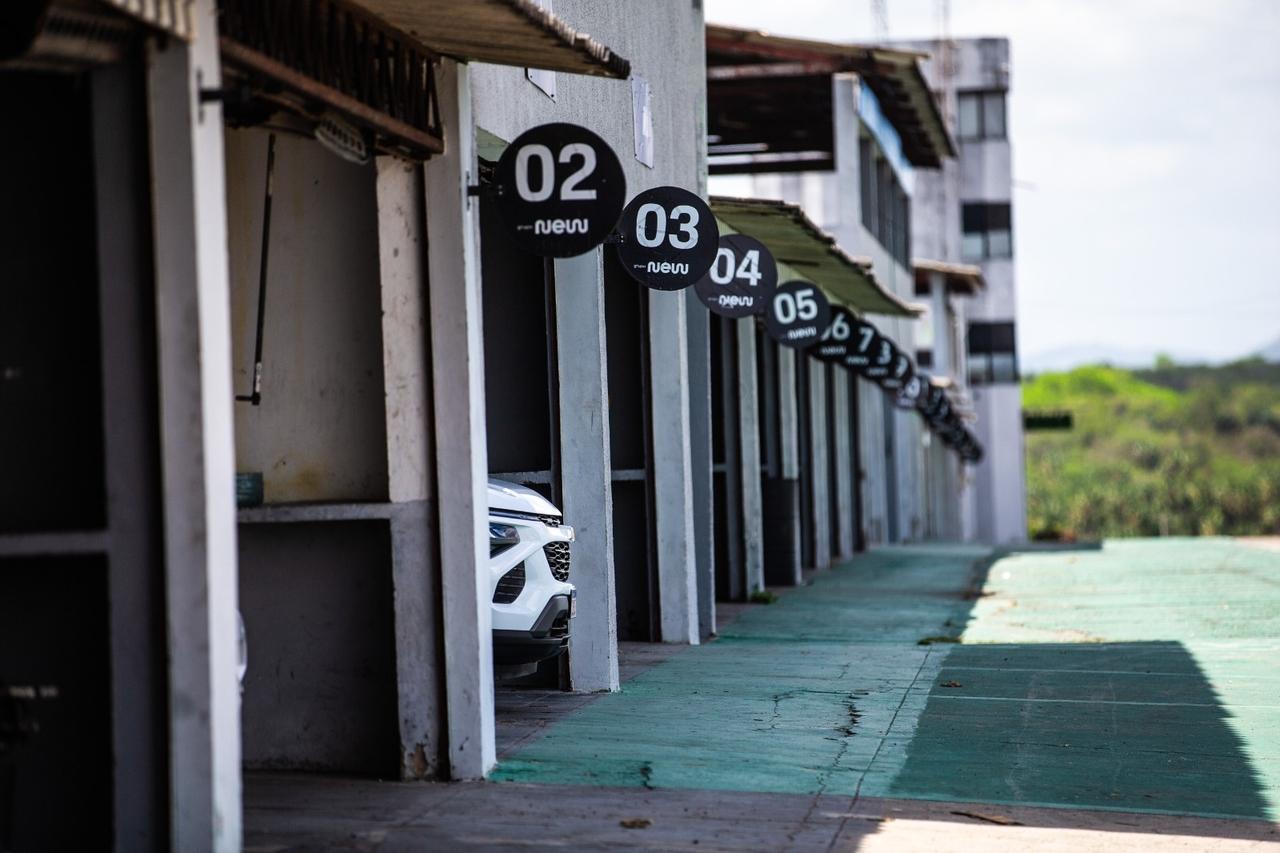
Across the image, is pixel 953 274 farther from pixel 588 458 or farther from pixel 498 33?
pixel 498 33

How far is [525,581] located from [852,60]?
2262 centimetres

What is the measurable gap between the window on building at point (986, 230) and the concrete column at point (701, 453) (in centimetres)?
4319

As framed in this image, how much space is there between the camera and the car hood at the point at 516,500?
10016mm

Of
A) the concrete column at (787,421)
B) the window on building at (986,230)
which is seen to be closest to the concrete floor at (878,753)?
the concrete column at (787,421)

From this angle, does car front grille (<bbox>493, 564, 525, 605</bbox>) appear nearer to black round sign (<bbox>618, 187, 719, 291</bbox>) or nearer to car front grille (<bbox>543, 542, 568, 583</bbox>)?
car front grille (<bbox>543, 542, 568, 583</bbox>)

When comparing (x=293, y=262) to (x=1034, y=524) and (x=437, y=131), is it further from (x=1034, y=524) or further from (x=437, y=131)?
(x=1034, y=524)

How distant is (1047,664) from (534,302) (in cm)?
470

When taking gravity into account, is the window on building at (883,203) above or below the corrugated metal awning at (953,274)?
above

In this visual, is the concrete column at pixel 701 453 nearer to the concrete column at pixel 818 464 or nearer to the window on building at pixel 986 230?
the concrete column at pixel 818 464

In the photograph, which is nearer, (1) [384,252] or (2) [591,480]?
(1) [384,252]

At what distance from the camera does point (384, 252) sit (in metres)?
8.37

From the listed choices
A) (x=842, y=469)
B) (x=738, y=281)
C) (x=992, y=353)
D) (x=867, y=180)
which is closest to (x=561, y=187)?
(x=738, y=281)

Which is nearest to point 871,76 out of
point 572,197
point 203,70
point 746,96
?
point 746,96

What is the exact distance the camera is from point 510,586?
9.91 meters
